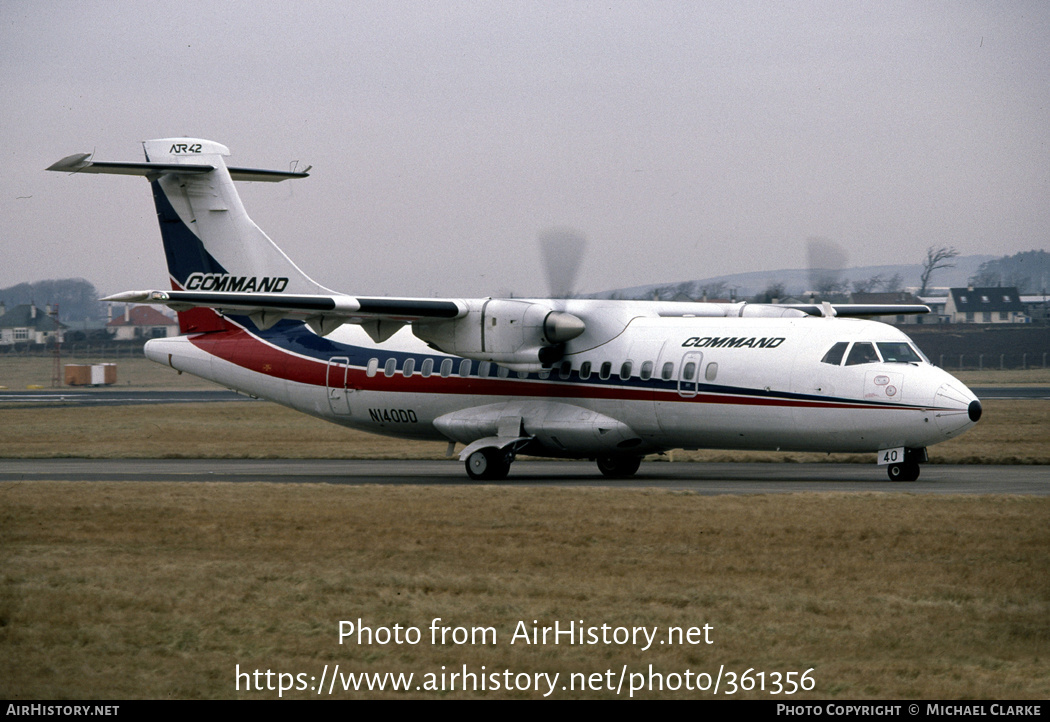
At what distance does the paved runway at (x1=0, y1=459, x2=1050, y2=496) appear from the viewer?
20172mm

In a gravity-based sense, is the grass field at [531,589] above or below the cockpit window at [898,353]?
below

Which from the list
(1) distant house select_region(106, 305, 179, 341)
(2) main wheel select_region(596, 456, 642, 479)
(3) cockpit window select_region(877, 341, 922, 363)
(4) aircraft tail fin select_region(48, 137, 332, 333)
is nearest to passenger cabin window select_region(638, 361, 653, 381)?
(2) main wheel select_region(596, 456, 642, 479)

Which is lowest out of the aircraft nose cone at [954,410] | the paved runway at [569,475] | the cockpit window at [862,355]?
the paved runway at [569,475]

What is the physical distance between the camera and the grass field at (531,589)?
8.66m

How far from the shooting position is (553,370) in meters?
23.3

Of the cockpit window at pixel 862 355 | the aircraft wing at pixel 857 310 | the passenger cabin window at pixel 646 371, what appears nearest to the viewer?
the cockpit window at pixel 862 355

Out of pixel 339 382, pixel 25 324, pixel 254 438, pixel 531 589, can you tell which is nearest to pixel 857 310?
pixel 339 382

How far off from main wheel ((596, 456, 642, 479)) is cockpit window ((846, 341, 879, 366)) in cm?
497

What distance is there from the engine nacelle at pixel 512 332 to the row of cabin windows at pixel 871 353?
4.77 m

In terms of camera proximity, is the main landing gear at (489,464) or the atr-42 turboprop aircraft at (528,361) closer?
the atr-42 turboprop aircraft at (528,361)

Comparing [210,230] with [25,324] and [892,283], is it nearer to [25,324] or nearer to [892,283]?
[892,283]

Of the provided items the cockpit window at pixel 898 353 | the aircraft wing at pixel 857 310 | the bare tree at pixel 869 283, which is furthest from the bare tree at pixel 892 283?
the cockpit window at pixel 898 353

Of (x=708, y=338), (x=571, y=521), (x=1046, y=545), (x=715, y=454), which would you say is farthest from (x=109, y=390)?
(x=1046, y=545)

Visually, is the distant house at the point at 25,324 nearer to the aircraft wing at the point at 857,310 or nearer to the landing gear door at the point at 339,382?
the landing gear door at the point at 339,382
